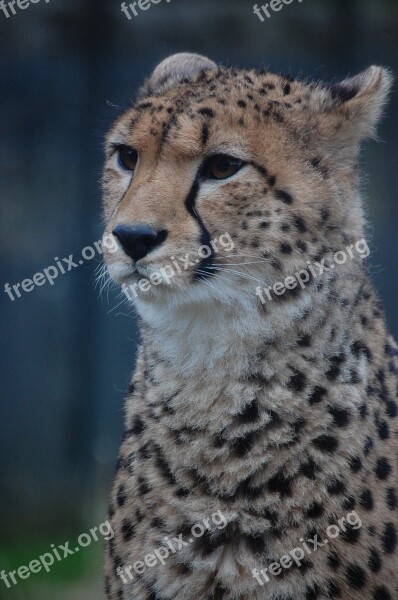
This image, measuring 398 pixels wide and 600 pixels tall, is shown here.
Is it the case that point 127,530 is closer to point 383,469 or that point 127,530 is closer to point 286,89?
point 383,469

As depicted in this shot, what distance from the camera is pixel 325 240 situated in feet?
7.71

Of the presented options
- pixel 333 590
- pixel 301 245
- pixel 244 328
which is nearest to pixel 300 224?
pixel 301 245

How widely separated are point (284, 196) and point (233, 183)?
13cm

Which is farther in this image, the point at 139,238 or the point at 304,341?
the point at 304,341

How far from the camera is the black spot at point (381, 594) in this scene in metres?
2.22

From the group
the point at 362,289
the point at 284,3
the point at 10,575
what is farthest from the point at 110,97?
the point at 362,289

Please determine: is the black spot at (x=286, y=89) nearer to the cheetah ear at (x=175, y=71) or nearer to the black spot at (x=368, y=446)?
the cheetah ear at (x=175, y=71)

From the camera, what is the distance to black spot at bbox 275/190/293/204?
2.31 metres

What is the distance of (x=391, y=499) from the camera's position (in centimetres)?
231

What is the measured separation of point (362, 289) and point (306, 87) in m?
0.58

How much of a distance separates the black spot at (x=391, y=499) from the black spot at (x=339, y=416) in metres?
0.20

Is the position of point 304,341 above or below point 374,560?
above

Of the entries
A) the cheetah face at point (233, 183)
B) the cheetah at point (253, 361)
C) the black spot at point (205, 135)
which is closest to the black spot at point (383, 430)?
the cheetah at point (253, 361)

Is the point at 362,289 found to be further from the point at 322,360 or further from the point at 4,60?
the point at 4,60
